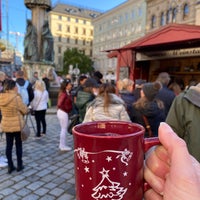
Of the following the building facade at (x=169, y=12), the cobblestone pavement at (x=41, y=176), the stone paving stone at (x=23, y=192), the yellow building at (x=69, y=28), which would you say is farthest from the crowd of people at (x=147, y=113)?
the yellow building at (x=69, y=28)

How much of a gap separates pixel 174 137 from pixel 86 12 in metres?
84.1

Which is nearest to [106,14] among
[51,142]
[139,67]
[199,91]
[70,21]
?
[70,21]

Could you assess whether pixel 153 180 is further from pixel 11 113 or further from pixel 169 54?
pixel 169 54

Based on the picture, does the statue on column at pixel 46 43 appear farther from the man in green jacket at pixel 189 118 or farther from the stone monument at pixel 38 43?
the man in green jacket at pixel 189 118

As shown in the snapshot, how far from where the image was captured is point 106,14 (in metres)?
59.1

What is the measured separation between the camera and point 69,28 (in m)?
75.8

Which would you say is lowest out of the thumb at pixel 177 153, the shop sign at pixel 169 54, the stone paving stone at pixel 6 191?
the stone paving stone at pixel 6 191

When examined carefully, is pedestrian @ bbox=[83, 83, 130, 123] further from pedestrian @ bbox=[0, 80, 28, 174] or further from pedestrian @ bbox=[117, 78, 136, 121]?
pedestrian @ bbox=[0, 80, 28, 174]

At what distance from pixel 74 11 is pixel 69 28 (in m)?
5.89

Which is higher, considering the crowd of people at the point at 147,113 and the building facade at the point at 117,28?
the building facade at the point at 117,28

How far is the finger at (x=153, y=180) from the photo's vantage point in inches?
29.0

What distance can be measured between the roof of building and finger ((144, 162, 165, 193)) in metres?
76.4

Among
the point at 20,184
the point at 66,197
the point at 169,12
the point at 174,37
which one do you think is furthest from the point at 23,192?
the point at 169,12

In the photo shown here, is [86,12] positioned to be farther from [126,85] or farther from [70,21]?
[126,85]
